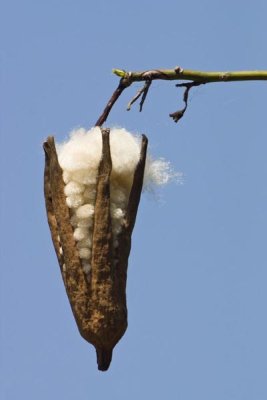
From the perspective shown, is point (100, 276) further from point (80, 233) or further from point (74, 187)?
point (74, 187)

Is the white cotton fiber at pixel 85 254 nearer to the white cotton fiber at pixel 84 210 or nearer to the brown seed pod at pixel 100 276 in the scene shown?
the brown seed pod at pixel 100 276

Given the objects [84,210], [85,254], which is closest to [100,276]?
[85,254]

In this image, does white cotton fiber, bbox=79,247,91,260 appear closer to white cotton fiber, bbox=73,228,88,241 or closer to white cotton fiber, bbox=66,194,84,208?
white cotton fiber, bbox=73,228,88,241

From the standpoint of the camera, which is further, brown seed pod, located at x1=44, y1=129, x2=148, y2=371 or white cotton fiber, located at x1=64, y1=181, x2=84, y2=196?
white cotton fiber, located at x1=64, y1=181, x2=84, y2=196
